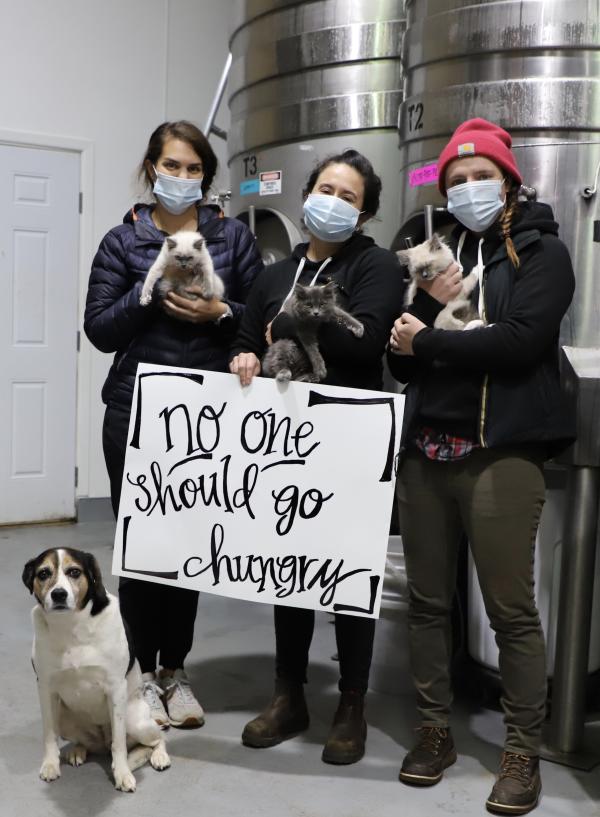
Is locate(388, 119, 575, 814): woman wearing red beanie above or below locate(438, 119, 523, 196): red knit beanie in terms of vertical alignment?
below

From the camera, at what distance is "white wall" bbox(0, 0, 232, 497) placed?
15.1 ft

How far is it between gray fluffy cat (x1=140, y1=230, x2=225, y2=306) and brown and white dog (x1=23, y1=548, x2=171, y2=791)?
2.21 feet

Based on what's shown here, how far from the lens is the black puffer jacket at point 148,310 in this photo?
220cm

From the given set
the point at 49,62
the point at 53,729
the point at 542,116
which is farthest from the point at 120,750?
the point at 49,62

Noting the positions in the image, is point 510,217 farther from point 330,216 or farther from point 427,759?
point 427,759

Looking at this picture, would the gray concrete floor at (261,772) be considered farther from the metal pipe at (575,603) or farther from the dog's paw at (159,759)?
the metal pipe at (575,603)

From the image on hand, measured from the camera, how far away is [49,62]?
4.65 meters

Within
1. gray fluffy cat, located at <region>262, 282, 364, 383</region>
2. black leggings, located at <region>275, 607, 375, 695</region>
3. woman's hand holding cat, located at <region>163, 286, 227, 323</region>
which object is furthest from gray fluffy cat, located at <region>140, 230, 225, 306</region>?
black leggings, located at <region>275, 607, 375, 695</region>

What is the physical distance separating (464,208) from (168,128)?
816 millimetres

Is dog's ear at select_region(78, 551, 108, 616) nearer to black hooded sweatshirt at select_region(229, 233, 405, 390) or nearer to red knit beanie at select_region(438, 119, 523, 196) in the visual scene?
black hooded sweatshirt at select_region(229, 233, 405, 390)

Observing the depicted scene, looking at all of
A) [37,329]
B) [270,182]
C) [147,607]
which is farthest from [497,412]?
[37,329]

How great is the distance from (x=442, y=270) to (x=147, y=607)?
119 centimetres

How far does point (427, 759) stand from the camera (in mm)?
2053

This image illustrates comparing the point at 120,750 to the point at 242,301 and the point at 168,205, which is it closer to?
the point at 242,301
